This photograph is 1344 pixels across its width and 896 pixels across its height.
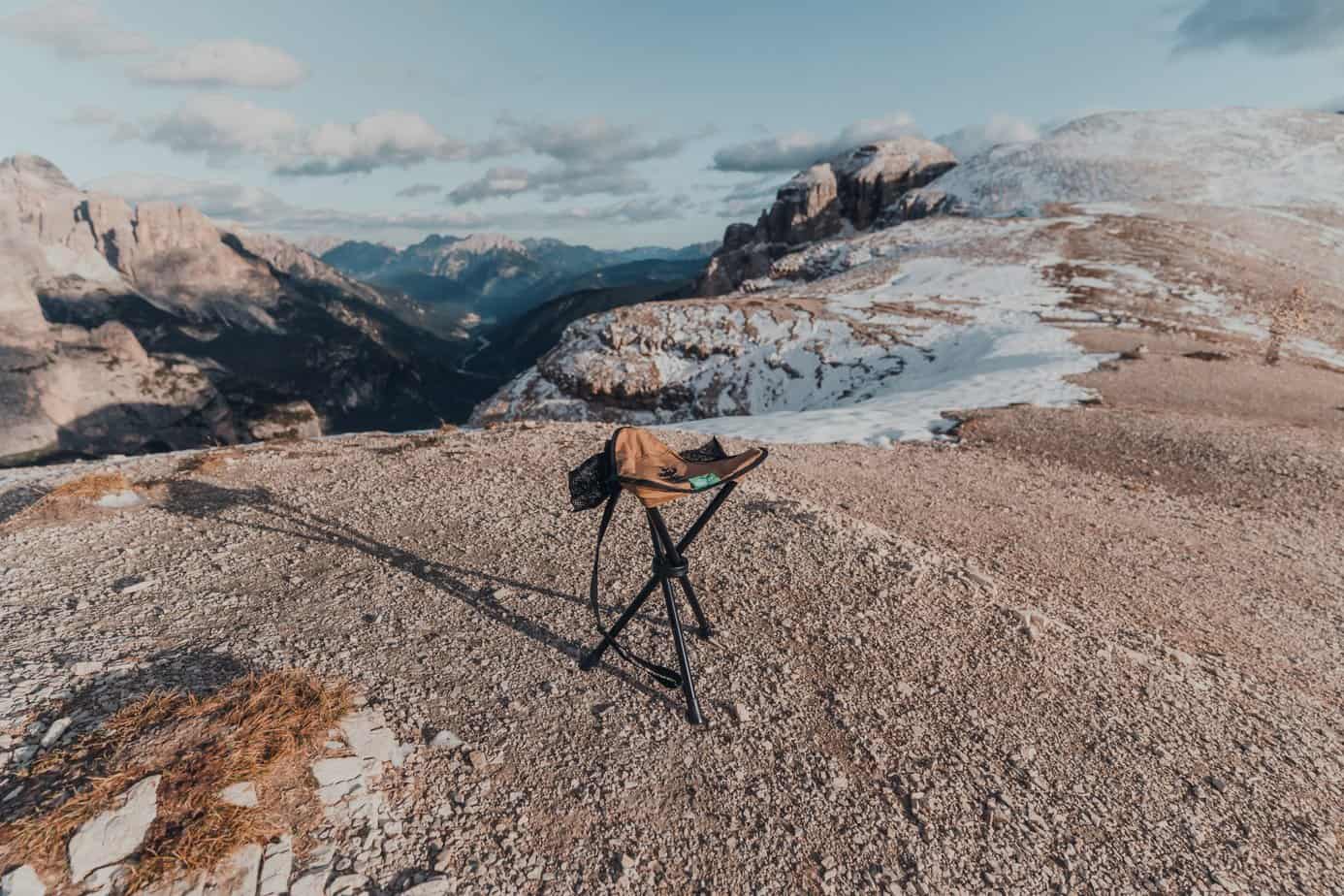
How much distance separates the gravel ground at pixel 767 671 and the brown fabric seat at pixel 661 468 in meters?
2.37

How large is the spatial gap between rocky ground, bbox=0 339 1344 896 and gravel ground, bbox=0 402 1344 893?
4 cm

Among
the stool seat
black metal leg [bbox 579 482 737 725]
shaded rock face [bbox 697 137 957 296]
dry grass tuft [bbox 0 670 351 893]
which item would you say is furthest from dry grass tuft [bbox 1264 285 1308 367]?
shaded rock face [bbox 697 137 957 296]

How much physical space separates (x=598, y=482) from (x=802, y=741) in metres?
3.18

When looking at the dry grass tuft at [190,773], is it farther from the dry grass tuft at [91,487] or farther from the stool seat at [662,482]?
the dry grass tuft at [91,487]

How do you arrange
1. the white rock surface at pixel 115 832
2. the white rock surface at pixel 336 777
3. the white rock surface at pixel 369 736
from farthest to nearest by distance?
1. the white rock surface at pixel 369 736
2. the white rock surface at pixel 336 777
3. the white rock surface at pixel 115 832

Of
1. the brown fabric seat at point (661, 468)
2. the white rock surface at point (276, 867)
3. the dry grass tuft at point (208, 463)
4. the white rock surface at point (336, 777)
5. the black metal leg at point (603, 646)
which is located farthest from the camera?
the dry grass tuft at point (208, 463)

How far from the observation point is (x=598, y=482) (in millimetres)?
5746

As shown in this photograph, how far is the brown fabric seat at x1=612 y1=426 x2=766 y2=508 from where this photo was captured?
5.29 meters

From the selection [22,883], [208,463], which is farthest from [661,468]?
[208,463]

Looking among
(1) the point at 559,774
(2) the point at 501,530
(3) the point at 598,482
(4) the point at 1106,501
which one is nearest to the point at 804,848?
(1) the point at 559,774

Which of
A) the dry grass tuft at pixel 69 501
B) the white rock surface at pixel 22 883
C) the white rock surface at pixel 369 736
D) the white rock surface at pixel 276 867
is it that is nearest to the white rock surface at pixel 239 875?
the white rock surface at pixel 276 867

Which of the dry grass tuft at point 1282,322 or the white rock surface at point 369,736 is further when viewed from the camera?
the dry grass tuft at point 1282,322

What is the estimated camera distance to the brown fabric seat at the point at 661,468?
17.3ft

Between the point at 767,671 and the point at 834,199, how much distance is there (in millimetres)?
165143
